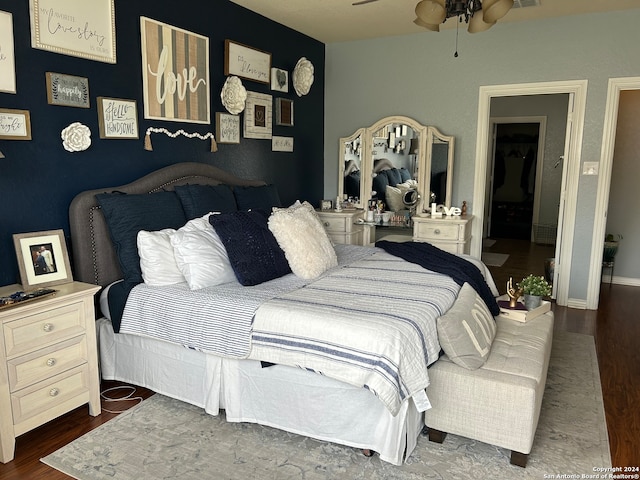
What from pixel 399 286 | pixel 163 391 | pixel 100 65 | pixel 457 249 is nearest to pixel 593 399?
pixel 399 286

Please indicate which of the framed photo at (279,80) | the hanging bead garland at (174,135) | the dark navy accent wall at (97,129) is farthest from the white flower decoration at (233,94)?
the framed photo at (279,80)

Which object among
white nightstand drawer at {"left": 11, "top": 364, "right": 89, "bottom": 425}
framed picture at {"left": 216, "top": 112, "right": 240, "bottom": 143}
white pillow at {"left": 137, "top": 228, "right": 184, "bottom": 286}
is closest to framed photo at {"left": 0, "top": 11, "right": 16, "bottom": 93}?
white pillow at {"left": 137, "top": 228, "right": 184, "bottom": 286}

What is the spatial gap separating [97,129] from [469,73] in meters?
3.45

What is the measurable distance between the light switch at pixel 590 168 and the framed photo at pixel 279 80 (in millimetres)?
2820

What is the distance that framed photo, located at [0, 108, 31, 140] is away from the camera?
102 inches

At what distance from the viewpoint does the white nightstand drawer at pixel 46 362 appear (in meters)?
2.29

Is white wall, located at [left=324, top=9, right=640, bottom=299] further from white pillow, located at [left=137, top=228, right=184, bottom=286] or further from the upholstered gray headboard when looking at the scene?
white pillow, located at [left=137, top=228, right=184, bottom=286]

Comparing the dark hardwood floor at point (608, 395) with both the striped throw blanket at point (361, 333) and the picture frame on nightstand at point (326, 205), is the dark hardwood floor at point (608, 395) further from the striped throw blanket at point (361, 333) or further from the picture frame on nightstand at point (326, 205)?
the picture frame on nightstand at point (326, 205)

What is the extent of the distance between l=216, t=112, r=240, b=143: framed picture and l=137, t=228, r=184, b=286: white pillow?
136 cm

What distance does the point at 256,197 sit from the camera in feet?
12.9

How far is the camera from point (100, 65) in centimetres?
309

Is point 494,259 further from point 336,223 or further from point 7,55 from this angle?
point 7,55

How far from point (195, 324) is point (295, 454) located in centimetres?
81

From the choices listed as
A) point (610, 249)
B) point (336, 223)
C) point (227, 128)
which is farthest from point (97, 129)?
point (610, 249)
